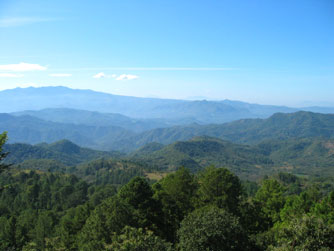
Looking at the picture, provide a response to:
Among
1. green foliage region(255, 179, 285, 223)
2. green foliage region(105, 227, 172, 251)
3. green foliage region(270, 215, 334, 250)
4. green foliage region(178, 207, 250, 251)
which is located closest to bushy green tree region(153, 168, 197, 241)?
green foliage region(178, 207, 250, 251)

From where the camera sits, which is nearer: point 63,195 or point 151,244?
point 151,244

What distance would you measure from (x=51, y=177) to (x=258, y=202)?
9852cm

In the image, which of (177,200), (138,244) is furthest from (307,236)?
(177,200)

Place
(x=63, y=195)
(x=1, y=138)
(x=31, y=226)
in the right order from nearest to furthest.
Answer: (x=1, y=138)
(x=31, y=226)
(x=63, y=195)

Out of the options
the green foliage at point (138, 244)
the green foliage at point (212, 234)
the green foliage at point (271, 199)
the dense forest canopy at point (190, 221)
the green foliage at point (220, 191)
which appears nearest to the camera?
the green foliage at point (138, 244)

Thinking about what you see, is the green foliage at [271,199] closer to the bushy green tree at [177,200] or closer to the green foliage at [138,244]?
the bushy green tree at [177,200]

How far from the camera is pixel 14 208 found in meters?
75.4

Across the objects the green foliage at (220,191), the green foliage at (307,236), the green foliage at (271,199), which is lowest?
the green foliage at (271,199)

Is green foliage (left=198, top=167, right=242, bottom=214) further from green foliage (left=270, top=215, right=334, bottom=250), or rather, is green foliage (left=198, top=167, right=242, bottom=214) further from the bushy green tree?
green foliage (left=270, top=215, right=334, bottom=250)

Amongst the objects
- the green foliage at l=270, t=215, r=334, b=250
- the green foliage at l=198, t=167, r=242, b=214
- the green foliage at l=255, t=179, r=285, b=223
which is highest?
the green foliage at l=270, t=215, r=334, b=250

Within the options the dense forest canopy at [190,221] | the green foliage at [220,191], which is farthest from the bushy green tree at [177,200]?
the green foliage at [220,191]

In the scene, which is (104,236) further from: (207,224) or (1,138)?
(1,138)

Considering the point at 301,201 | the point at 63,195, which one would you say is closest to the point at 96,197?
the point at 63,195

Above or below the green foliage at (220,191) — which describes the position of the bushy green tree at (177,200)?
below
